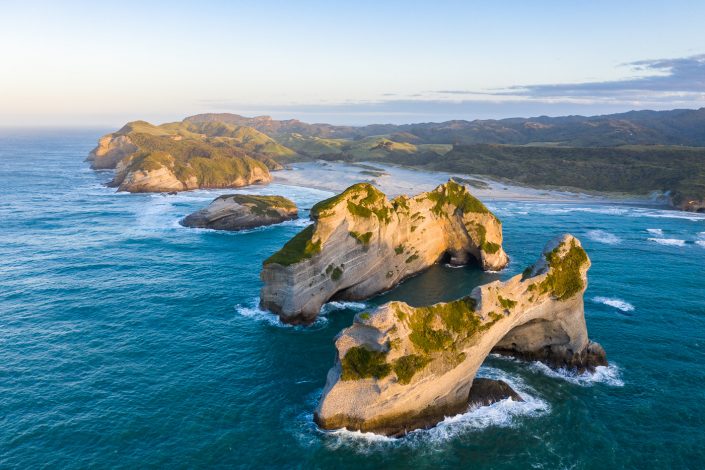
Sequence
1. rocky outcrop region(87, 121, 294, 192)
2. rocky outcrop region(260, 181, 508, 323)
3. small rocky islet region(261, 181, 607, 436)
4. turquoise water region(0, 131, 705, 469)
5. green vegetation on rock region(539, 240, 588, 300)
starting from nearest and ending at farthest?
turquoise water region(0, 131, 705, 469) → small rocky islet region(261, 181, 607, 436) → green vegetation on rock region(539, 240, 588, 300) → rocky outcrop region(260, 181, 508, 323) → rocky outcrop region(87, 121, 294, 192)

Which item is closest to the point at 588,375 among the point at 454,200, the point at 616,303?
the point at 616,303

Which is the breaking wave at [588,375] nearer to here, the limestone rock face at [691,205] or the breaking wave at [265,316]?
the breaking wave at [265,316]

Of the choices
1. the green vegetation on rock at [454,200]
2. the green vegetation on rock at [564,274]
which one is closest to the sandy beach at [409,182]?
the green vegetation on rock at [454,200]

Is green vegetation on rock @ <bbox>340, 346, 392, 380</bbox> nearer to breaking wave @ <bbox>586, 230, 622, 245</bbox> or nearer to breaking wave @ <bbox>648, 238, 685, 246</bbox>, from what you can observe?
breaking wave @ <bbox>586, 230, 622, 245</bbox>

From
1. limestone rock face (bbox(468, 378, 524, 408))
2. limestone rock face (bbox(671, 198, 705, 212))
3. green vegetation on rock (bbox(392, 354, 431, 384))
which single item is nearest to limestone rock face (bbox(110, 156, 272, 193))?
green vegetation on rock (bbox(392, 354, 431, 384))

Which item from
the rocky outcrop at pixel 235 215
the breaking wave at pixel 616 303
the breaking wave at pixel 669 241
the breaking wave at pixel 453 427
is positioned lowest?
the breaking wave at pixel 453 427

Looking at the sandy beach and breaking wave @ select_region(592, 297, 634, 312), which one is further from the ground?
the sandy beach
